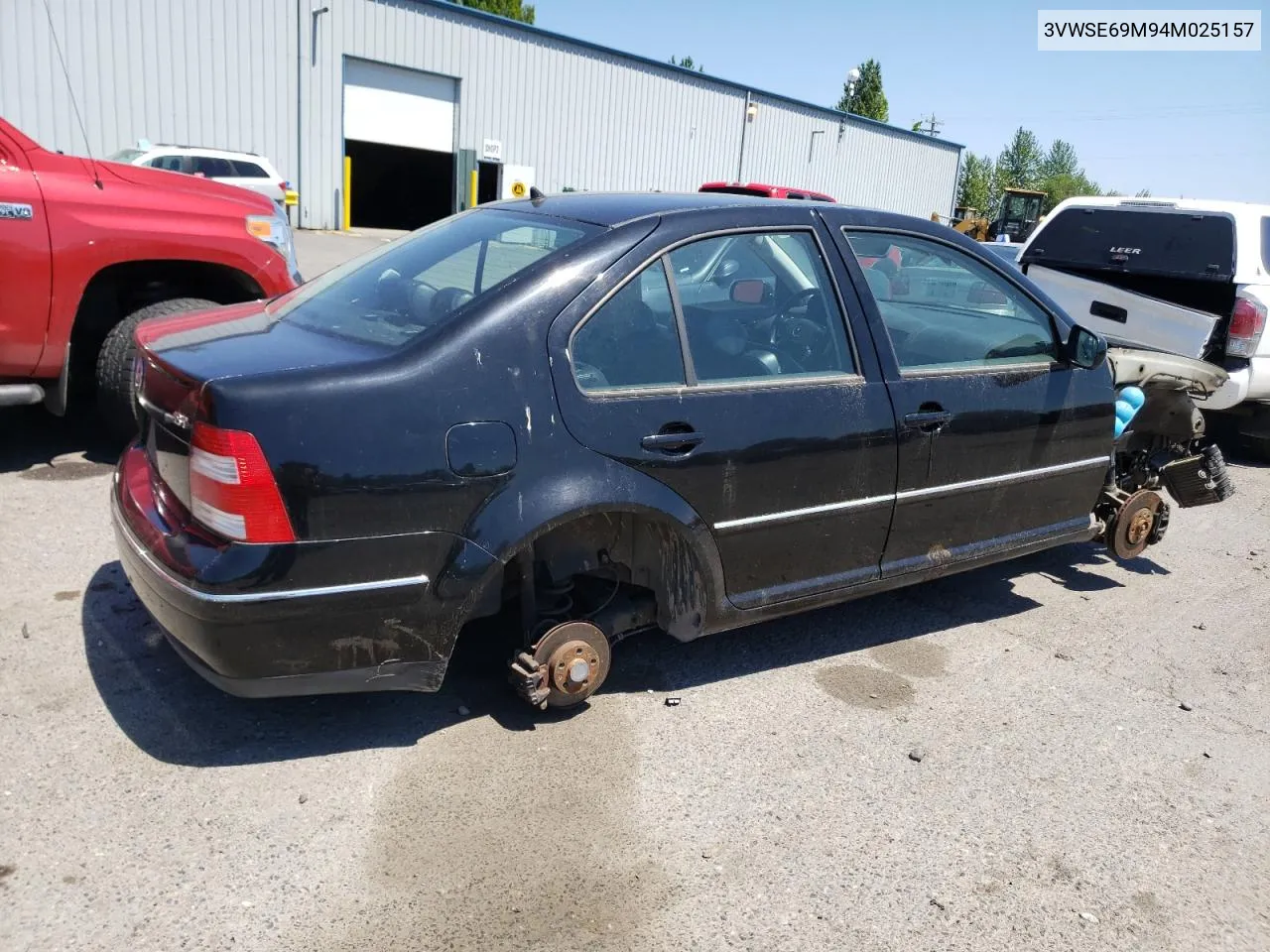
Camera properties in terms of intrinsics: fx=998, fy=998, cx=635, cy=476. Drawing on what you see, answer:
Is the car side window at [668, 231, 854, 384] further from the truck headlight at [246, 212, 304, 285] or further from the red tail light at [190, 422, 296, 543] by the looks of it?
the truck headlight at [246, 212, 304, 285]

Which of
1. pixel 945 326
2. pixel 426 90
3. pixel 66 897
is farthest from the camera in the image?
pixel 426 90

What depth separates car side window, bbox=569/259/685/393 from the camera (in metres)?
3.05

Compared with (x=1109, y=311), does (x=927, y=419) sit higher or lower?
lower

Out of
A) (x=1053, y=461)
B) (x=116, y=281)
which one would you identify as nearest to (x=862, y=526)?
(x=1053, y=461)

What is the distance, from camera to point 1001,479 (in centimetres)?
405

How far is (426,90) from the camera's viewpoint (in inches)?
999

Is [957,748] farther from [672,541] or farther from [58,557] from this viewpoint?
[58,557]

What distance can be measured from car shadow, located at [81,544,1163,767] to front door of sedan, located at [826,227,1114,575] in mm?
524

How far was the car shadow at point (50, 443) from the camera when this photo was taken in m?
5.43

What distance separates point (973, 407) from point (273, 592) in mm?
2641

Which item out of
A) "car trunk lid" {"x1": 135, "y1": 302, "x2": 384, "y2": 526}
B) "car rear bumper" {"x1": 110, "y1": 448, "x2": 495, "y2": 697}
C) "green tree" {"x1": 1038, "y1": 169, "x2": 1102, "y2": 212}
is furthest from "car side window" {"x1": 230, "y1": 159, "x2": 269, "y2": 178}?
"green tree" {"x1": 1038, "y1": 169, "x2": 1102, "y2": 212}

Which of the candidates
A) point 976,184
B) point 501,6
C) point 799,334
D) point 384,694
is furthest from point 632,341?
point 976,184

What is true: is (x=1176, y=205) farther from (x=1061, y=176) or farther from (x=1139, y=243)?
(x=1061, y=176)

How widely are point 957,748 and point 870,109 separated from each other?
60384mm
